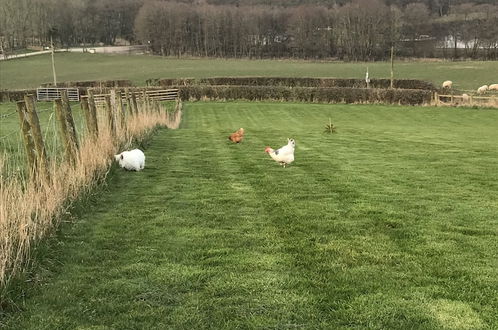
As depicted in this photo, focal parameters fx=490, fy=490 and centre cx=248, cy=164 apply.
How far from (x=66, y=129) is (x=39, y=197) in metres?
2.53

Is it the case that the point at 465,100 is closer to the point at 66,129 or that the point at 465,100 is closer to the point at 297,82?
the point at 297,82

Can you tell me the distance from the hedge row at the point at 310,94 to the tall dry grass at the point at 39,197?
33964 millimetres

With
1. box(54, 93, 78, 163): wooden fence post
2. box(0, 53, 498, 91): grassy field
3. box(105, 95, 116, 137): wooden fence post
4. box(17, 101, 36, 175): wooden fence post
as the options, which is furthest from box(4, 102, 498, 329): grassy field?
box(0, 53, 498, 91): grassy field

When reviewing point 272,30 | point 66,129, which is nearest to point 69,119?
point 66,129

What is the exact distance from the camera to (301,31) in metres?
121

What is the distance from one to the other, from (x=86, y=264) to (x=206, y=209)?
2.39m

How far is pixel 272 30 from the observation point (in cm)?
13225

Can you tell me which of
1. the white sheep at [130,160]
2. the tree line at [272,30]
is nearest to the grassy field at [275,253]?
Answer: the white sheep at [130,160]

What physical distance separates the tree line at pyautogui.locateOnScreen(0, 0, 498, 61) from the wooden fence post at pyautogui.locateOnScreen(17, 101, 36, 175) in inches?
4232

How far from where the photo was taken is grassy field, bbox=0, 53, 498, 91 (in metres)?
65.8

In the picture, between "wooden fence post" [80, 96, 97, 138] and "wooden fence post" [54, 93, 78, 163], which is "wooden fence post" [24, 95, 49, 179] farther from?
"wooden fence post" [80, 96, 97, 138]

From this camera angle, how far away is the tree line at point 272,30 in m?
112

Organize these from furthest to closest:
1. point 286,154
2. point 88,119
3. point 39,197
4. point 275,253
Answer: point 286,154 → point 88,119 → point 39,197 → point 275,253

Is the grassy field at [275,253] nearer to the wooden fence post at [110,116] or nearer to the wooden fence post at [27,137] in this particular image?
the wooden fence post at [27,137]
